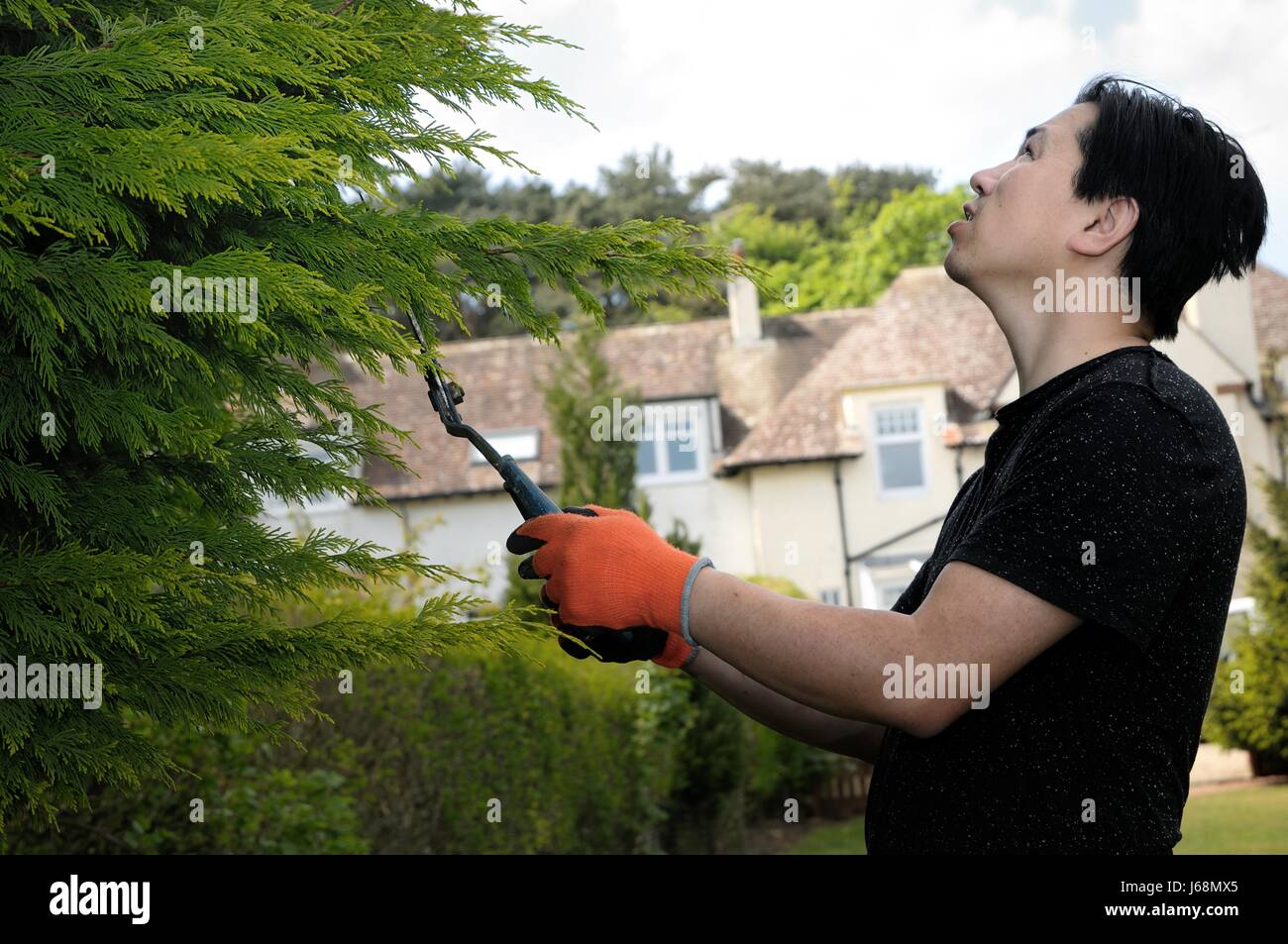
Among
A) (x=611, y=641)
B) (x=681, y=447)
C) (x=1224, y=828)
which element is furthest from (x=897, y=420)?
(x=611, y=641)

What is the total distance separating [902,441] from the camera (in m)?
26.7

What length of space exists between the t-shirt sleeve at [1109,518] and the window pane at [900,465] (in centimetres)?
2490

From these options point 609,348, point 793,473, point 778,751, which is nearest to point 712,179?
point 609,348

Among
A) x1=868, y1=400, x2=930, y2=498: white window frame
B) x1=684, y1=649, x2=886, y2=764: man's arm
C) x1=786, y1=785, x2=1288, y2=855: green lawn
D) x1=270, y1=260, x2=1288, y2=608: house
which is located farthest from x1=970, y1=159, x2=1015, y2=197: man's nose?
x1=868, y1=400, x2=930, y2=498: white window frame

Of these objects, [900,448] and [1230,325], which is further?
[900,448]

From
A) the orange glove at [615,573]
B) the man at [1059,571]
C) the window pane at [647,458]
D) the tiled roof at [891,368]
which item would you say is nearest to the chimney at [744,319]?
the tiled roof at [891,368]

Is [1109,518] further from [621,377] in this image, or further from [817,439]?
[621,377]

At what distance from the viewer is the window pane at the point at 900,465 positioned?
26734 millimetres

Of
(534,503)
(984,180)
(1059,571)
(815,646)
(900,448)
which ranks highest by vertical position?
(900,448)

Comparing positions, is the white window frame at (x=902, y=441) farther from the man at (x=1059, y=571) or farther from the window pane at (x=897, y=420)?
the man at (x=1059, y=571)

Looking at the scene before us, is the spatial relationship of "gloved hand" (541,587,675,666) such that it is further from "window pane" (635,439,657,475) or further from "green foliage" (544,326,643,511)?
"window pane" (635,439,657,475)
